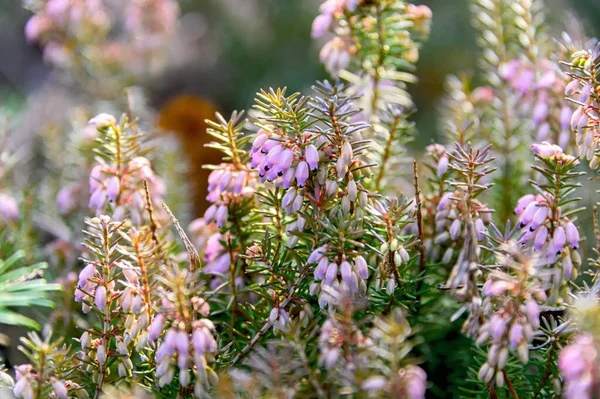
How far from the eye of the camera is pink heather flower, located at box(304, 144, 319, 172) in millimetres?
982

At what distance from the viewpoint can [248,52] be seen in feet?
15.1

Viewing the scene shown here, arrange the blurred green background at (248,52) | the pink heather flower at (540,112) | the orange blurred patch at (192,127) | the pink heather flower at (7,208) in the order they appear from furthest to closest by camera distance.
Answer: the blurred green background at (248,52) < the orange blurred patch at (192,127) < the pink heather flower at (7,208) < the pink heather flower at (540,112)

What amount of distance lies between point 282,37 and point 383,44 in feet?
11.1

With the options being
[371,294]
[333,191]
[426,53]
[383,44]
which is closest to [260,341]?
[371,294]

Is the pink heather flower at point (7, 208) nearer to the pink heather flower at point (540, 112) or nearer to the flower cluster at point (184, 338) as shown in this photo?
the flower cluster at point (184, 338)

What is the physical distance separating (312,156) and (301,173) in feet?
0.10

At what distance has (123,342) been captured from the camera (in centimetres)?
106

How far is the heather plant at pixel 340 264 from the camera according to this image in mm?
Result: 876

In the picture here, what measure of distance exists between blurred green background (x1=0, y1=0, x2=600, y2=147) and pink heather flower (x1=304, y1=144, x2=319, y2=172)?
3.06 m

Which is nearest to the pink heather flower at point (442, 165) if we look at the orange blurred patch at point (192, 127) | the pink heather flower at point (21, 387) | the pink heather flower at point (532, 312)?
the pink heather flower at point (532, 312)

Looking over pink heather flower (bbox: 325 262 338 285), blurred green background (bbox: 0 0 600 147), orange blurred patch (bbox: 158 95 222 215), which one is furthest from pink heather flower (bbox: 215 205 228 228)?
blurred green background (bbox: 0 0 600 147)

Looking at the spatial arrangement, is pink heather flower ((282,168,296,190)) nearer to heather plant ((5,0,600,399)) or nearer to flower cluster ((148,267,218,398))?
heather plant ((5,0,600,399))

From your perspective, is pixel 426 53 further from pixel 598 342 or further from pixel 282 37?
pixel 598 342

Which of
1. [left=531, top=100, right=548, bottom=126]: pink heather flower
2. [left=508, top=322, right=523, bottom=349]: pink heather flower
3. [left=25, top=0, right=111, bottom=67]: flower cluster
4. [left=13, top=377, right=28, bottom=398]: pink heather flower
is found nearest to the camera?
[left=508, top=322, right=523, bottom=349]: pink heather flower
